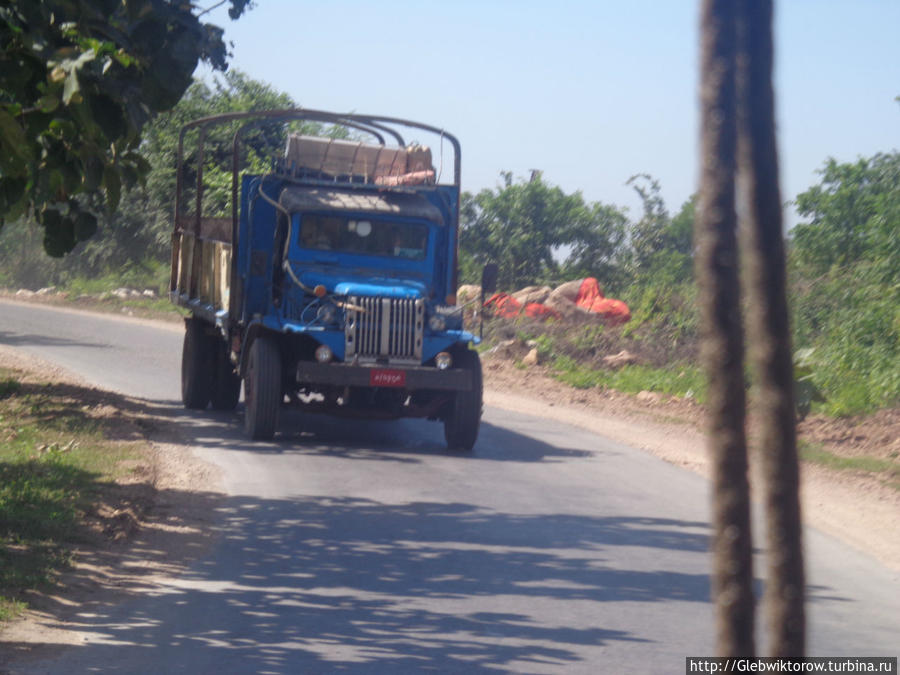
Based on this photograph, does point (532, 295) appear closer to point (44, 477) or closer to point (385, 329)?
point (385, 329)

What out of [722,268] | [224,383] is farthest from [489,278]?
[722,268]

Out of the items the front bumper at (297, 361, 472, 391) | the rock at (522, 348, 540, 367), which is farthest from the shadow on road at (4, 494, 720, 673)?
the rock at (522, 348, 540, 367)

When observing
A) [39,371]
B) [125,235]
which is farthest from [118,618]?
[125,235]

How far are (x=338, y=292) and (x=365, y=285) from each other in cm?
33

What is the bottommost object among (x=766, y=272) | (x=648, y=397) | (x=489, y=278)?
(x=648, y=397)

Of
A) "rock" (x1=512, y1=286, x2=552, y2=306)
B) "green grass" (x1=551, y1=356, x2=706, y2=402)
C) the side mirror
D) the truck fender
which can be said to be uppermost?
"rock" (x1=512, y1=286, x2=552, y2=306)

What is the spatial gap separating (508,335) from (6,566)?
51.0 feet

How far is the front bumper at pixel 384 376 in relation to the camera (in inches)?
415

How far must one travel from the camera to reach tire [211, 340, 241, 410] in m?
13.1

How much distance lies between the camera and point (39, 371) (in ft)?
50.8

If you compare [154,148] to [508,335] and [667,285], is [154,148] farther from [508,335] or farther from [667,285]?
[667,285]

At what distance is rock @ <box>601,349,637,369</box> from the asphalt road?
716 cm

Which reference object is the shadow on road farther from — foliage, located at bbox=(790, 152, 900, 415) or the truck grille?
foliage, located at bbox=(790, 152, 900, 415)

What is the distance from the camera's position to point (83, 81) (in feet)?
15.1
